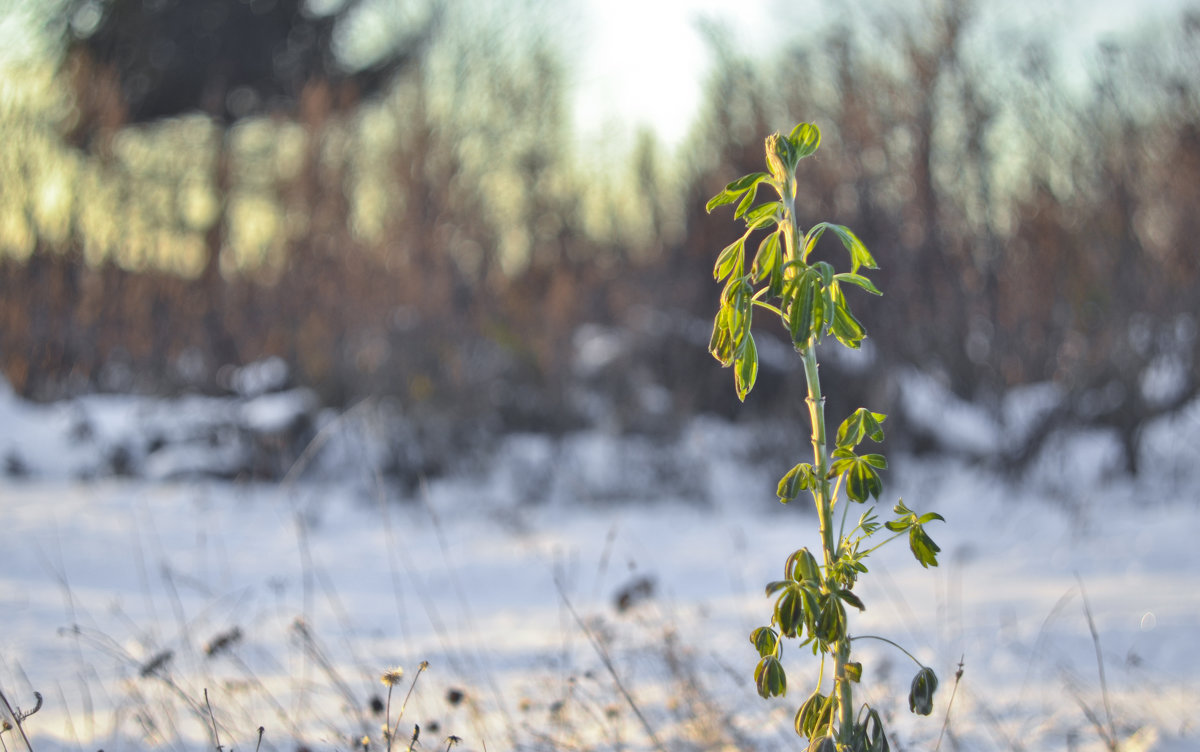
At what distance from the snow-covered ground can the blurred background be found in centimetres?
36

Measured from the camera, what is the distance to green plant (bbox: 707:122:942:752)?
0.94m

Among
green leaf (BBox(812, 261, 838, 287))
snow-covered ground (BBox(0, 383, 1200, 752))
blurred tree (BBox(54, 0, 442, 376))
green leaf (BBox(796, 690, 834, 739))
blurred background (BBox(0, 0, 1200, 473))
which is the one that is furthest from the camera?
blurred tree (BBox(54, 0, 442, 376))

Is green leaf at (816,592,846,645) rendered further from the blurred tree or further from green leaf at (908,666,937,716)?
the blurred tree

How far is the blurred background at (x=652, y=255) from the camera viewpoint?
5086 millimetres

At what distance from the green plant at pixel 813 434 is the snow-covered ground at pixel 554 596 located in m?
0.40

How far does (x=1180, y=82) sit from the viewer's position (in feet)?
16.8

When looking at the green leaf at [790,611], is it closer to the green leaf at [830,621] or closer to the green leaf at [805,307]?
the green leaf at [830,621]

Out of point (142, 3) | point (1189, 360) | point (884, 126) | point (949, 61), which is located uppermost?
point (142, 3)

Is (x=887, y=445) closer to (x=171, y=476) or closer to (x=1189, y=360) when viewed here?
(x=1189, y=360)

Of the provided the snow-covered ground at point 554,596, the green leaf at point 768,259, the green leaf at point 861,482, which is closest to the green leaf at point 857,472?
the green leaf at point 861,482

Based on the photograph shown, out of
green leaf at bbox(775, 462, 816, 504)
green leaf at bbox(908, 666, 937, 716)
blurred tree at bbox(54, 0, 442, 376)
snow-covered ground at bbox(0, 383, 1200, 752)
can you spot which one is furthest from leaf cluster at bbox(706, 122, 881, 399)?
blurred tree at bbox(54, 0, 442, 376)

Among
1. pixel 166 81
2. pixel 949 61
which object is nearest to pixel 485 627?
pixel 949 61

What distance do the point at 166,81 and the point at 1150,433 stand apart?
35.4 ft

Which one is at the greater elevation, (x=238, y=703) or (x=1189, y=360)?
(x=1189, y=360)
